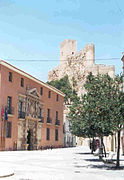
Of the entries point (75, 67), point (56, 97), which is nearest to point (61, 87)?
point (75, 67)

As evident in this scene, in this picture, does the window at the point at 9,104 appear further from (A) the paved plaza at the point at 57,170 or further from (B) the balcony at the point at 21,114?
(A) the paved plaza at the point at 57,170

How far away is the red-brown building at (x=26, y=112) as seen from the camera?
3294 cm

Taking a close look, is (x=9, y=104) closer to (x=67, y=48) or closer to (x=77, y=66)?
(x=77, y=66)

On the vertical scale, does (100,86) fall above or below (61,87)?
below

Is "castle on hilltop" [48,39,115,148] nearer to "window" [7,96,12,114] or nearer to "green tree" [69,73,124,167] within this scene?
"window" [7,96,12,114]

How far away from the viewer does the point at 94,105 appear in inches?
629

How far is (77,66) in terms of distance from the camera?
93.5m

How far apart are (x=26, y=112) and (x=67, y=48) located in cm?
6408

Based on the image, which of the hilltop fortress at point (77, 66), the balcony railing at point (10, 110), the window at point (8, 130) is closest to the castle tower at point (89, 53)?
the hilltop fortress at point (77, 66)

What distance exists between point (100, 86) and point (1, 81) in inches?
714

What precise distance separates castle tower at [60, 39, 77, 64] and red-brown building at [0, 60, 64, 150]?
166 ft

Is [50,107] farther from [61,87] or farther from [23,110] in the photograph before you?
[61,87]

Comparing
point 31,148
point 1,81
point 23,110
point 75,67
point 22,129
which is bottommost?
point 31,148

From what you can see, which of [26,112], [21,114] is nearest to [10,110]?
[21,114]
